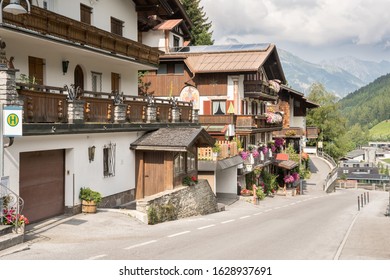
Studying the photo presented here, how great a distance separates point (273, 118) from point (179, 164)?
22.1 metres

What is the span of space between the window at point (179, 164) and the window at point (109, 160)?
9.96ft

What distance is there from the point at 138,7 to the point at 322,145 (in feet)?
179

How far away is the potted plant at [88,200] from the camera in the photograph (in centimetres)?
1664

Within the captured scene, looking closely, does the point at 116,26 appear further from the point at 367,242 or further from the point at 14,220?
the point at 367,242

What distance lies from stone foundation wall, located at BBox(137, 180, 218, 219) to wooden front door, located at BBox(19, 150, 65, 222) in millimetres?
2865

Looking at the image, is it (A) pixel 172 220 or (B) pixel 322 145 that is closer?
(A) pixel 172 220

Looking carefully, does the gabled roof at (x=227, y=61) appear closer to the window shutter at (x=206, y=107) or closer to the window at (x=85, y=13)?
the window shutter at (x=206, y=107)

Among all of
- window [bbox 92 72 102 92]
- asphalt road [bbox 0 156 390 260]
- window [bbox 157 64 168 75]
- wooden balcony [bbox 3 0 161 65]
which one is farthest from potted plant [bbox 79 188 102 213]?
window [bbox 157 64 168 75]

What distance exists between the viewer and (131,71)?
85.0 ft

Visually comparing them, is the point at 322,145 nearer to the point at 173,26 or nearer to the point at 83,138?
the point at 173,26

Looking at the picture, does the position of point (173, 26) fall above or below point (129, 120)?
above

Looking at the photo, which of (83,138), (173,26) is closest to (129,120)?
(83,138)

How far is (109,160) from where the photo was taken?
19094 mm
